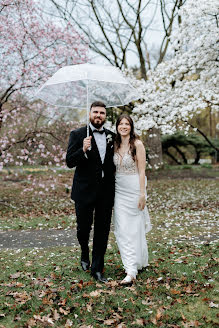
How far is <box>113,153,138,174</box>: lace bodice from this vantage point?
4375mm

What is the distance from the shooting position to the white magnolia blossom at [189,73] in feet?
35.3

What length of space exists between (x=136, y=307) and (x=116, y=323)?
1.26 feet

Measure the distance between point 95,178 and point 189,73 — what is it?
30.5 ft

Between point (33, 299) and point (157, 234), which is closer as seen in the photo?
point (33, 299)

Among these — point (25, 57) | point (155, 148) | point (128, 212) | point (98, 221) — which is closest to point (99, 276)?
point (98, 221)

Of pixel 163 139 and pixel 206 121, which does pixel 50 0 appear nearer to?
pixel 163 139

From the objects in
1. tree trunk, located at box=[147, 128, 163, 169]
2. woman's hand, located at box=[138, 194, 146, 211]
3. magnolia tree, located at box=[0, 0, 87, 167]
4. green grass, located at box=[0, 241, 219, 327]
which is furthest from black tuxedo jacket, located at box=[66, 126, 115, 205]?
tree trunk, located at box=[147, 128, 163, 169]

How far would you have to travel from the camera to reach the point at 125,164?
14.4 feet

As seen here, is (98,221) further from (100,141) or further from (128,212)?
(100,141)

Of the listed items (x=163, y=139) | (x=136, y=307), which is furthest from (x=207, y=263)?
(x=163, y=139)

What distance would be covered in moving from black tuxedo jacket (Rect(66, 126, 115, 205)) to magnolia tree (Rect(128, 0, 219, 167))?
7.36 metres

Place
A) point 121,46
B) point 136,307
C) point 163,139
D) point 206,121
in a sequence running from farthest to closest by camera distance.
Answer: point 206,121
point 163,139
point 121,46
point 136,307

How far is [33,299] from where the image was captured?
3.89m

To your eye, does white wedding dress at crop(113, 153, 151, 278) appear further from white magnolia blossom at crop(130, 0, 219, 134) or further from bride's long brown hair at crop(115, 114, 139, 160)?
white magnolia blossom at crop(130, 0, 219, 134)
